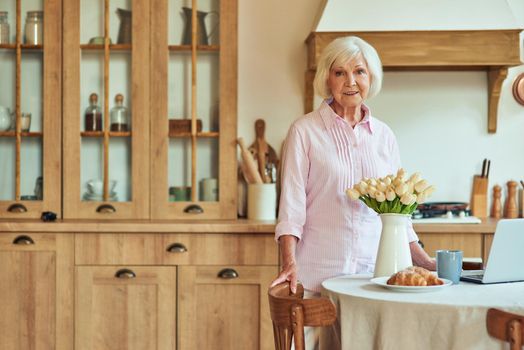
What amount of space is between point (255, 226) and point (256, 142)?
23.6 inches

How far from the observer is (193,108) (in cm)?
392

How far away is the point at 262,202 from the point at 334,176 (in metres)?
1.25

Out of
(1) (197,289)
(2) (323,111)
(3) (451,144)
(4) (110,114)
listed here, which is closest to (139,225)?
(1) (197,289)

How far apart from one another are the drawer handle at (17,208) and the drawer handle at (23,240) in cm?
24

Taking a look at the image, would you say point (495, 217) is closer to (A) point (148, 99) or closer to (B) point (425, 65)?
(B) point (425, 65)

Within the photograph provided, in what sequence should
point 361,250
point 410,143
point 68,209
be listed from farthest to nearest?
1. point 410,143
2. point 68,209
3. point 361,250

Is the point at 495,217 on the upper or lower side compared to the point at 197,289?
upper

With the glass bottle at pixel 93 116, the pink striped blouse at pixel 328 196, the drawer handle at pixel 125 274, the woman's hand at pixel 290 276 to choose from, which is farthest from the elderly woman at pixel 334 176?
the glass bottle at pixel 93 116

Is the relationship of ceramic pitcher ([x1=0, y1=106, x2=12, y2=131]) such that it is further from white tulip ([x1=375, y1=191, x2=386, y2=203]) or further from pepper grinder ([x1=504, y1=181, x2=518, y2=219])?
pepper grinder ([x1=504, y1=181, x2=518, y2=219])

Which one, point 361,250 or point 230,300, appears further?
point 230,300

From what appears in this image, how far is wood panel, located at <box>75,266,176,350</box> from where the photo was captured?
367 centimetres

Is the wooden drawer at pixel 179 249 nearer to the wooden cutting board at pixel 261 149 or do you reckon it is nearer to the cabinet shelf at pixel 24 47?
the wooden cutting board at pixel 261 149

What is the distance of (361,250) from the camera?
2650 mm

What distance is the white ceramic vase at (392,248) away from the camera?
95.6 inches
